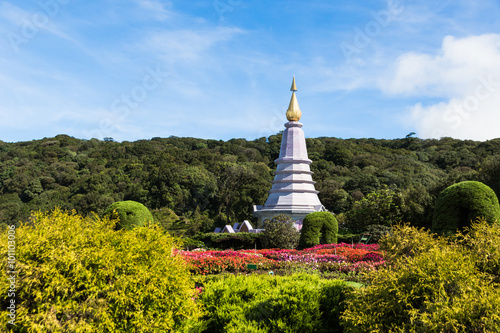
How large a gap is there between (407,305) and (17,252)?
5.68 metres

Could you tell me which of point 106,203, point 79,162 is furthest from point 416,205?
point 79,162

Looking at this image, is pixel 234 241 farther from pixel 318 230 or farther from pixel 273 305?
pixel 273 305

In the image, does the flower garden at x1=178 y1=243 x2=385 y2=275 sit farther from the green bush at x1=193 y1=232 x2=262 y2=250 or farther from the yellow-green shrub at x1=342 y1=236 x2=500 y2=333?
the green bush at x1=193 y1=232 x2=262 y2=250

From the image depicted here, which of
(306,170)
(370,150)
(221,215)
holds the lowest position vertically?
(221,215)

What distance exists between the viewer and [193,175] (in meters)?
54.1

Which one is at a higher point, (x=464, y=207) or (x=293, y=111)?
(x=293, y=111)

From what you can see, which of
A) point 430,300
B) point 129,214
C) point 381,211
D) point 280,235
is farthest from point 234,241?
point 430,300

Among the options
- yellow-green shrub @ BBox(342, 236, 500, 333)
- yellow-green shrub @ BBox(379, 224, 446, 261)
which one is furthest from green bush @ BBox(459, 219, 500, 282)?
yellow-green shrub @ BBox(379, 224, 446, 261)

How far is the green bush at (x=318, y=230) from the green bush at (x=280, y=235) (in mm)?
743

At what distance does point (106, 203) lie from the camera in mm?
46531

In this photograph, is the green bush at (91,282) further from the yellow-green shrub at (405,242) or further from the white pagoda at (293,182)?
the white pagoda at (293,182)

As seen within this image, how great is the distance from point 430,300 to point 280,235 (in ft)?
61.4

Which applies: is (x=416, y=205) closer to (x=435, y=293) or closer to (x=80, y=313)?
(x=435, y=293)

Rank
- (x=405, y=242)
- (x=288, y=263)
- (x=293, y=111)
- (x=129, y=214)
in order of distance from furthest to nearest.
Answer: (x=293, y=111) → (x=129, y=214) → (x=288, y=263) → (x=405, y=242)
